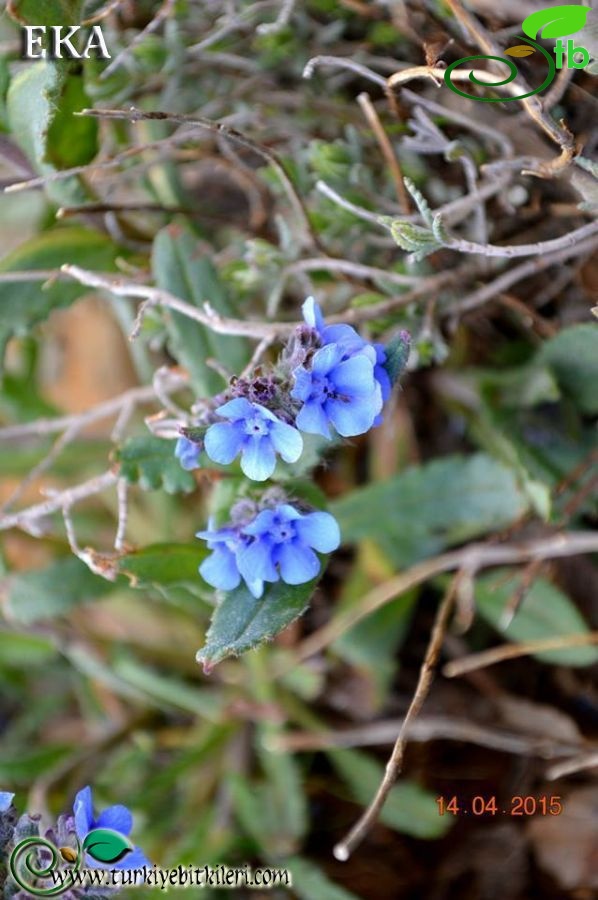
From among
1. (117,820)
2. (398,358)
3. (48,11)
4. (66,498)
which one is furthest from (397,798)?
(48,11)

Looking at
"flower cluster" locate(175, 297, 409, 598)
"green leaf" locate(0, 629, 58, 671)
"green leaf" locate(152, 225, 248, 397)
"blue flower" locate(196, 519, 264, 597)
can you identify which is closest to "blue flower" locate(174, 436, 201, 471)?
"flower cluster" locate(175, 297, 409, 598)

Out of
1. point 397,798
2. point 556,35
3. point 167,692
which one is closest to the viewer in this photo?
point 556,35

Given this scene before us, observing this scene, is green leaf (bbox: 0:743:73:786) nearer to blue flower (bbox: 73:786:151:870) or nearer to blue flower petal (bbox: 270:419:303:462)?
blue flower (bbox: 73:786:151:870)

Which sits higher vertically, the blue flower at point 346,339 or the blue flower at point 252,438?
the blue flower at point 346,339

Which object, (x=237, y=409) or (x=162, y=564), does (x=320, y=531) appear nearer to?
(x=237, y=409)

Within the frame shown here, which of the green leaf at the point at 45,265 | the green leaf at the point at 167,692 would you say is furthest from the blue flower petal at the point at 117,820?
the green leaf at the point at 167,692

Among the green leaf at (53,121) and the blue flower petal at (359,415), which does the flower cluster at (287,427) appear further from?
the green leaf at (53,121)

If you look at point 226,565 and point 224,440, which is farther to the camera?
point 226,565
